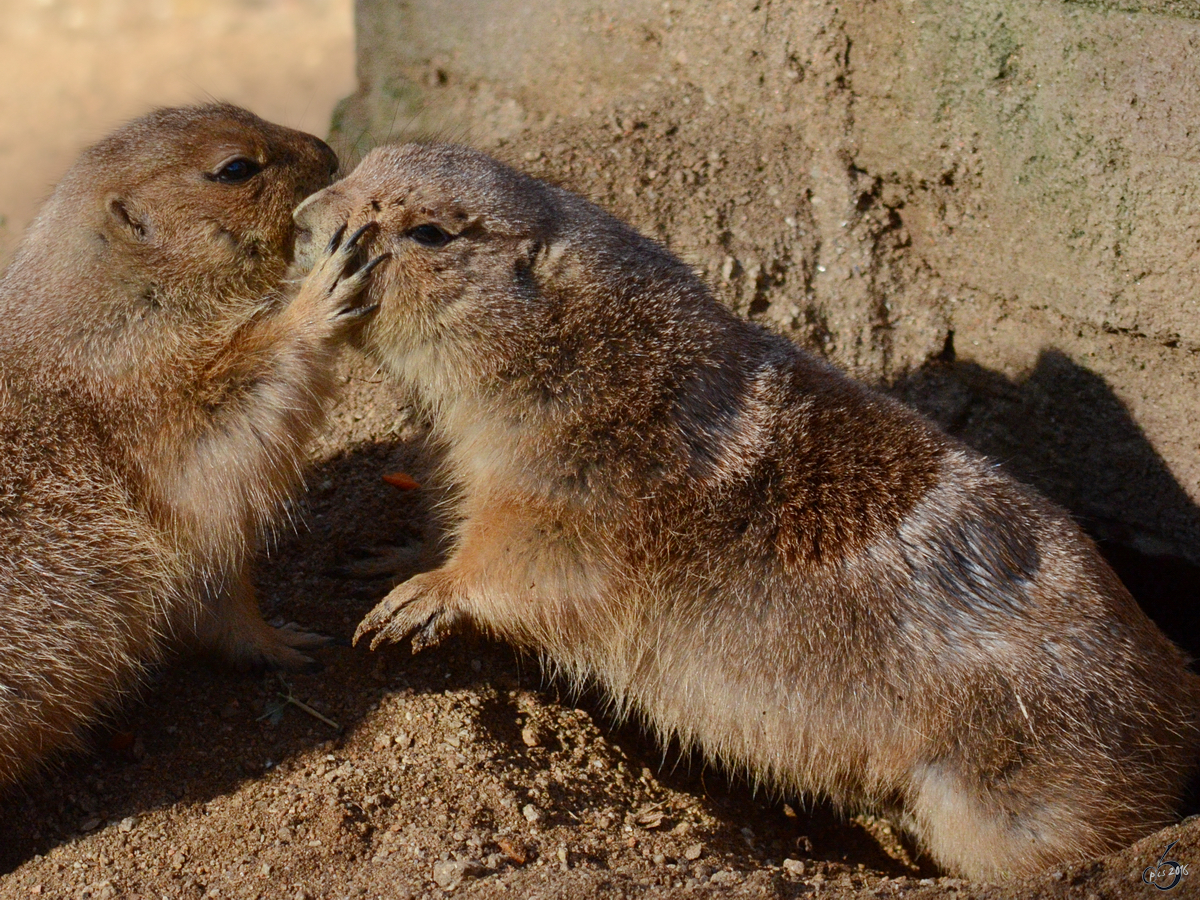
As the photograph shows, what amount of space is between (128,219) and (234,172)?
0.44 m

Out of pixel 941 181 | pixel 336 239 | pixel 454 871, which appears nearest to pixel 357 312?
pixel 336 239

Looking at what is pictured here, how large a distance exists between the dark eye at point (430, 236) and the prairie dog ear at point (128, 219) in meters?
1.07

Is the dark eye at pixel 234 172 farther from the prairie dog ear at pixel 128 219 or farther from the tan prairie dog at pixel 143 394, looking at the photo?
the prairie dog ear at pixel 128 219

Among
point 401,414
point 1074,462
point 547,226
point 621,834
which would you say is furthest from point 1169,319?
point 401,414

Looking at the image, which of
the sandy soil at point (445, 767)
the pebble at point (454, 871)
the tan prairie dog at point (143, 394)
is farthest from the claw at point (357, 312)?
the pebble at point (454, 871)

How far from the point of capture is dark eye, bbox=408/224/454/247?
14.2 ft

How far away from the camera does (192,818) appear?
4.20 metres

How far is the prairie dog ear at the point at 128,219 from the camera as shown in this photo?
4543 millimetres

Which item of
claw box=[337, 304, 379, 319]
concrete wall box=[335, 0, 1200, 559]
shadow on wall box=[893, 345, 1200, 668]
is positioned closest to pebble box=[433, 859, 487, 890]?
claw box=[337, 304, 379, 319]

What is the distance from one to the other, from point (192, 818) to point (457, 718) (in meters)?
1.01

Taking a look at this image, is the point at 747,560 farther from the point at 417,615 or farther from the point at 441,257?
the point at 441,257

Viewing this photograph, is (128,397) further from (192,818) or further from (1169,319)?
(1169,319)

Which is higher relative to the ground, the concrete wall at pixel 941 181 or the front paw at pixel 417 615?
the concrete wall at pixel 941 181

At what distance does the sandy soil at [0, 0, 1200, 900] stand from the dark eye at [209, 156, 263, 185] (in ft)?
4.51
